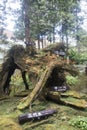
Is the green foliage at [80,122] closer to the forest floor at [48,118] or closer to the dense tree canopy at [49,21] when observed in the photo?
the forest floor at [48,118]

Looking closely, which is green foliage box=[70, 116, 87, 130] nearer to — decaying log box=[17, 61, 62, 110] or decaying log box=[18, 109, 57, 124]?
decaying log box=[18, 109, 57, 124]

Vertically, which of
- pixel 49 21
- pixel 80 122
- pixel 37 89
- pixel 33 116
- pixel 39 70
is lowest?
pixel 80 122

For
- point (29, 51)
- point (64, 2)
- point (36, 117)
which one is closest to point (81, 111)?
point (36, 117)

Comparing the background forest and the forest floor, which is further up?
the background forest

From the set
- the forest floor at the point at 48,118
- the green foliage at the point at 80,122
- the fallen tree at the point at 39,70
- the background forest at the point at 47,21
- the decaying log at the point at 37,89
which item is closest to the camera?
the forest floor at the point at 48,118

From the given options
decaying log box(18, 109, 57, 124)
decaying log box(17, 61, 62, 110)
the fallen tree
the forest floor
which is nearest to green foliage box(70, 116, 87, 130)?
the forest floor

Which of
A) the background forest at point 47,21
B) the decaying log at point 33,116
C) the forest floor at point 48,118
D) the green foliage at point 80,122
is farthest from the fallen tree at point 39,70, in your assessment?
the background forest at point 47,21

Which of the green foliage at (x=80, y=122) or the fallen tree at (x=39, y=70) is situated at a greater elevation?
the fallen tree at (x=39, y=70)

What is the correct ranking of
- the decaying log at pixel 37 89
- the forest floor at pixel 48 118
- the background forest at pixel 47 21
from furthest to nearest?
the background forest at pixel 47 21 → the decaying log at pixel 37 89 → the forest floor at pixel 48 118

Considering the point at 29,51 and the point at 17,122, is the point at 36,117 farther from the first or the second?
the point at 29,51

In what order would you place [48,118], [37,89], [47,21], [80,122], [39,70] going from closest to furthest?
[80,122]
[48,118]
[37,89]
[39,70]
[47,21]

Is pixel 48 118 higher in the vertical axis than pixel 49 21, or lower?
lower

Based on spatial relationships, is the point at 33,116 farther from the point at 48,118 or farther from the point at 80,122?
the point at 80,122

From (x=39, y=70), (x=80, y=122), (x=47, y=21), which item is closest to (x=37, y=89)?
(x=39, y=70)
